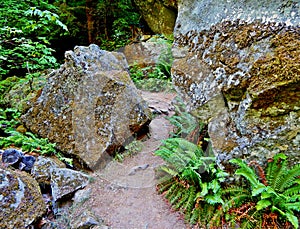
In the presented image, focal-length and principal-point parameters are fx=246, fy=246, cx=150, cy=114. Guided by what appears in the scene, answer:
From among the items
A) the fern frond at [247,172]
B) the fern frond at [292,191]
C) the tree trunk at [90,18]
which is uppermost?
the tree trunk at [90,18]

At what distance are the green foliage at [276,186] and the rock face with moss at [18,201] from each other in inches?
125

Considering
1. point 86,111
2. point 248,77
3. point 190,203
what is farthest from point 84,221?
point 248,77

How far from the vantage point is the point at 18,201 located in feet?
12.5

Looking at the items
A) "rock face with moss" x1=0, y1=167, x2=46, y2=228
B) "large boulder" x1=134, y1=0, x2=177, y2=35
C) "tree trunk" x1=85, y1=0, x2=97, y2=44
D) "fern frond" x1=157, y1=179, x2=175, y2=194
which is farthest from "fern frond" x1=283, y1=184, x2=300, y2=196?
"tree trunk" x1=85, y1=0, x2=97, y2=44

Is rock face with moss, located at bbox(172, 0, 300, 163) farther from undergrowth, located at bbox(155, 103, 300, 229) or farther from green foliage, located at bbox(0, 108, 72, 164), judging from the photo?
green foliage, located at bbox(0, 108, 72, 164)

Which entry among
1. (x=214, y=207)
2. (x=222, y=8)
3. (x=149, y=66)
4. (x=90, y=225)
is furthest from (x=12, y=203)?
(x=149, y=66)

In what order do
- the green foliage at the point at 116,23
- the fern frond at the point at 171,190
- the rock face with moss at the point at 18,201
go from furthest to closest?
1. the green foliage at the point at 116,23
2. the fern frond at the point at 171,190
3. the rock face with moss at the point at 18,201

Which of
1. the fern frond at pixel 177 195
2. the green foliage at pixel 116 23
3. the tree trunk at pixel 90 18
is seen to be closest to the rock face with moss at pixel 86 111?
the fern frond at pixel 177 195

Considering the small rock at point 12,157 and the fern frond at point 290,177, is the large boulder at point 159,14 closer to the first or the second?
the small rock at point 12,157

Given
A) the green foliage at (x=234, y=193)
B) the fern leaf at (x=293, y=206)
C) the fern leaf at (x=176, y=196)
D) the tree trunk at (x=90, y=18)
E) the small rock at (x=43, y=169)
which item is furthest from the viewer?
the tree trunk at (x=90, y=18)

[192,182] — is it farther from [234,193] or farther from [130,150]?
[130,150]

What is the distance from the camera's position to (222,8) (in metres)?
4.03

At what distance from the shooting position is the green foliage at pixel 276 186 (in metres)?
3.17

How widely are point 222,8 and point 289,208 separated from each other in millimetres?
3133
